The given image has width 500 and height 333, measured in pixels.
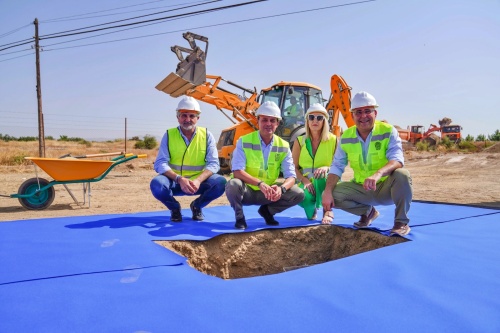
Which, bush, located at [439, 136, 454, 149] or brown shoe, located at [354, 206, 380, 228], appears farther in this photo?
bush, located at [439, 136, 454, 149]

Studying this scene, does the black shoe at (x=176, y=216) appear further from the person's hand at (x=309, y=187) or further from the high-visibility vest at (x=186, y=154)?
the person's hand at (x=309, y=187)

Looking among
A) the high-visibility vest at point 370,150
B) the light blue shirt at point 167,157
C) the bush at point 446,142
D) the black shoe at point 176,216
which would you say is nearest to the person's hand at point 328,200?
the high-visibility vest at point 370,150

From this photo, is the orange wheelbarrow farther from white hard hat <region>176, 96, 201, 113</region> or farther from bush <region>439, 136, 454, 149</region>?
bush <region>439, 136, 454, 149</region>

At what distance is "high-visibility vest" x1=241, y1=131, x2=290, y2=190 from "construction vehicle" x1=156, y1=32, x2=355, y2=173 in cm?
483

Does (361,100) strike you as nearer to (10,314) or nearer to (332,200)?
(332,200)

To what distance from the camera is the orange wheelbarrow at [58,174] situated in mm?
4965

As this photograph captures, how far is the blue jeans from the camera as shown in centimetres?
376

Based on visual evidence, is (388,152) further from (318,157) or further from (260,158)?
(260,158)

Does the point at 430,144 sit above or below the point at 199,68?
below

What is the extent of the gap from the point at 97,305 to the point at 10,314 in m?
0.37

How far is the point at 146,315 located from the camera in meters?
1.71

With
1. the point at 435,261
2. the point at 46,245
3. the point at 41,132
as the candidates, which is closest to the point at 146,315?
the point at 46,245

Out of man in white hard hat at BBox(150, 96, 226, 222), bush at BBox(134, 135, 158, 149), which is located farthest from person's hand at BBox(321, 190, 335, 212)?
bush at BBox(134, 135, 158, 149)

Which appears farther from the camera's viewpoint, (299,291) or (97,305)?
(299,291)
